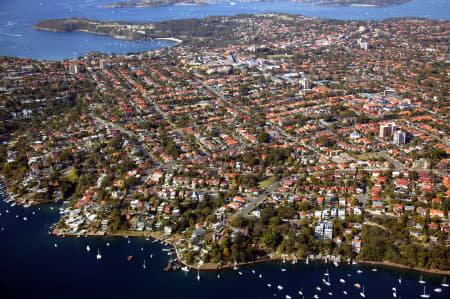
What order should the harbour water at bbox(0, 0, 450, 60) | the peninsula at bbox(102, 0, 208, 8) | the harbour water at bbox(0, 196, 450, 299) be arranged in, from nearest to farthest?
the harbour water at bbox(0, 196, 450, 299)
the harbour water at bbox(0, 0, 450, 60)
the peninsula at bbox(102, 0, 208, 8)

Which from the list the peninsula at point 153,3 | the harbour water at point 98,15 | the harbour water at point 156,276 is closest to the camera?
the harbour water at point 156,276

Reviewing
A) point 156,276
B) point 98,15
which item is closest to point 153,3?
point 98,15

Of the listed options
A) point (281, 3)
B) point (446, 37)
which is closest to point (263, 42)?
point (446, 37)

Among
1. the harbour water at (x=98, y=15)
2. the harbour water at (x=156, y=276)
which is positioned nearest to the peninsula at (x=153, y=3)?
the harbour water at (x=98, y=15)

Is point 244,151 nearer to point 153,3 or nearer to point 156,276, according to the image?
point 156,276

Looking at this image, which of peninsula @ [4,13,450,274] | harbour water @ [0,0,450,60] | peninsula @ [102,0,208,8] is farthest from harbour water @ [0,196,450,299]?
peninsula @ [102,0,208,8]

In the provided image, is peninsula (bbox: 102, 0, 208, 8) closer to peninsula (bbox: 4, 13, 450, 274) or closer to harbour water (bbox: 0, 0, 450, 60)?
harbour water (bbox: 0, 0, 450, 60)

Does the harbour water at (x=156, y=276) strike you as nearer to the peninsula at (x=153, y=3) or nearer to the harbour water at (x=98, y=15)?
the harbour water at (x=98, y=15)

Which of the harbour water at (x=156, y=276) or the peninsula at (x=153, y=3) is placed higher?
the peninsula at (x=153, y=3)

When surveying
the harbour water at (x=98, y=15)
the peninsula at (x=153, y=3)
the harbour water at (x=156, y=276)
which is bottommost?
the harbour water at (x=156, y=276)

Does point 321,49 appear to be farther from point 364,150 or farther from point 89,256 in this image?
point 89,256
